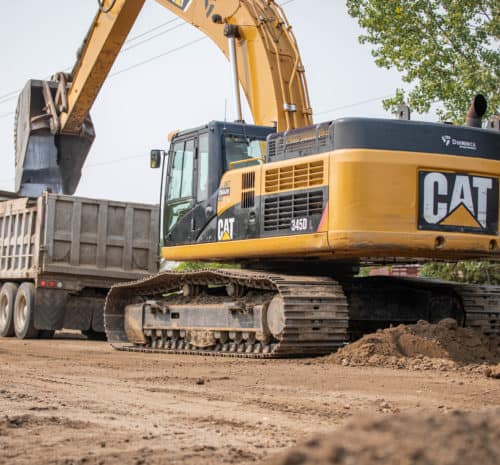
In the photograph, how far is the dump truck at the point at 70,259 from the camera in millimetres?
17734

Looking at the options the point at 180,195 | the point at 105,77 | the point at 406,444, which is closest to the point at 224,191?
the point at 180,195

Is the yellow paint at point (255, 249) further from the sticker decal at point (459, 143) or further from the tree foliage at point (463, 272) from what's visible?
the tree foliage at point (463, 272)

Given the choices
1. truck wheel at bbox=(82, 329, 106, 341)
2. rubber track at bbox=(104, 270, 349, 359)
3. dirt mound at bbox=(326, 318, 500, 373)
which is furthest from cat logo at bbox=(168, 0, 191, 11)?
dirt mound at bbox=(326, 318, 500, 373)

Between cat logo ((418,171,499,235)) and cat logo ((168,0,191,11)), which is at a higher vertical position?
cat logo ((168,0,191,11))

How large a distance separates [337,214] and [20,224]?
9792mm

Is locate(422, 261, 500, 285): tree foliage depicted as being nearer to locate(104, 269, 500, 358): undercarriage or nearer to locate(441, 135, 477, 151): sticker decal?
locate(104, 269, 500, 358): undercarriage

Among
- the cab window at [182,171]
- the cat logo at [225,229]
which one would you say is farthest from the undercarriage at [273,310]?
the cab window at [182,171]

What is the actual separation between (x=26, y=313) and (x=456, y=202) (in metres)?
9.82

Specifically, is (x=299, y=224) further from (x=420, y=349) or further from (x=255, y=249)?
(x=420, y=349)

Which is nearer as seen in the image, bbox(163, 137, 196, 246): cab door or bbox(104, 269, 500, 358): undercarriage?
bbox(104, 269, 500, 358): undercarriage

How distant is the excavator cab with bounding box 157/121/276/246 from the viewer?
1270 centimetres

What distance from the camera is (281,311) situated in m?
11.3

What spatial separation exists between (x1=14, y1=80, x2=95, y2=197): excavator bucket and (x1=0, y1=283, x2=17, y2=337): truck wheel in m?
3.07

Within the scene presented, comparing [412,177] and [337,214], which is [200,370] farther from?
[412,177]
